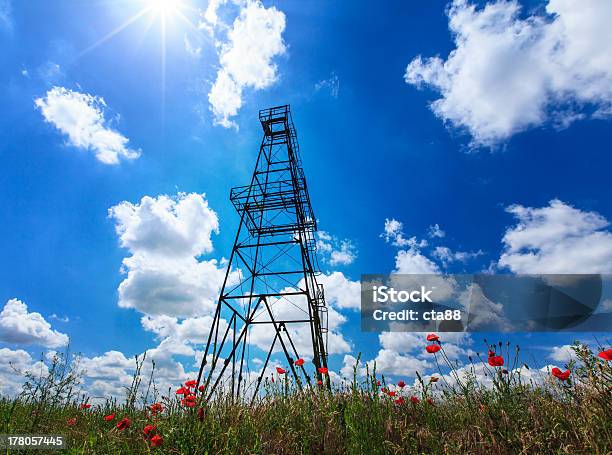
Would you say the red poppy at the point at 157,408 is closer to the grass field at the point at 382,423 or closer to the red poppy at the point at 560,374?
the grass field at the point at 382,423

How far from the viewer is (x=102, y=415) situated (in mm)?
6738

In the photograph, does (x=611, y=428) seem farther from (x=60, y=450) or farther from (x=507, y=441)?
(x=60, y=450)

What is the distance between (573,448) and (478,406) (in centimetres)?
93

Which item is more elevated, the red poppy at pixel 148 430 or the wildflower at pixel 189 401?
the wildflower at pixel 189 401

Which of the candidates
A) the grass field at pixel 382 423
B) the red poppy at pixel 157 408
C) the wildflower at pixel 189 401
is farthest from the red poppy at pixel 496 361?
the red poppy at pixel 157 408

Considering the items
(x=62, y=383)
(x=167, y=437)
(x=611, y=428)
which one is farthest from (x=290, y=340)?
(x=611, y=428)

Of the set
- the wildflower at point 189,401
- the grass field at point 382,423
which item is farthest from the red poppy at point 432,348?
the wildflower at point 189,401

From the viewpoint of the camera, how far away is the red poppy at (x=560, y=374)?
4.08m

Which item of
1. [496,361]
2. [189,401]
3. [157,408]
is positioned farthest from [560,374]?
[157,408]

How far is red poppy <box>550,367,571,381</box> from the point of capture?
4.08m

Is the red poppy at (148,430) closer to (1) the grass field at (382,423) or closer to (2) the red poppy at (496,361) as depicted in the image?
(1) the grass field at (382,423)

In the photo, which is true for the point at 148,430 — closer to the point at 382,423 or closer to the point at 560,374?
the point at 382,423

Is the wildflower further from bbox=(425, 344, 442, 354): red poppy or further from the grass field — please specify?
bbox=(425, 344, 442, 354): red poppy

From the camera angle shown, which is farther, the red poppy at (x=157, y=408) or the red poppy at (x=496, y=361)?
the red poppy at (x=157, y=408)
